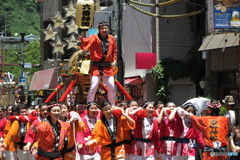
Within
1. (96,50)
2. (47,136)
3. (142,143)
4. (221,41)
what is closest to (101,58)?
(96,50)

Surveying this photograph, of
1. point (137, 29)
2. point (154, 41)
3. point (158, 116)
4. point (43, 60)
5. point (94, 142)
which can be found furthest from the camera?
point (43, 60)

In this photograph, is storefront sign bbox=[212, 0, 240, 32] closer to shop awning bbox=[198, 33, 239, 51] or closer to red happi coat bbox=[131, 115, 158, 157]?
shop awning bbox=[198, 33, 239, 51]

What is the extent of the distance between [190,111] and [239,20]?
697 cm

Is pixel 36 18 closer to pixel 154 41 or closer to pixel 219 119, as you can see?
pixel 154 41

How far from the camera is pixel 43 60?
176 feet

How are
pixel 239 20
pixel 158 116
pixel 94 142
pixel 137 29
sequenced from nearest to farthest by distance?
pixel 94 142 < pixel 158 116 < pixel 239 20 < pixel 137 29

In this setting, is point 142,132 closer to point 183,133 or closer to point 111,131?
point 183,133

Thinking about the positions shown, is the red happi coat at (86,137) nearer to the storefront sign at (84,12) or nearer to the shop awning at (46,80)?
the storefront sign at (84,12)

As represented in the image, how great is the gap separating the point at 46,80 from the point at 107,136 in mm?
35896

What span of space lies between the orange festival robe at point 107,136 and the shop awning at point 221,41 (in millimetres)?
13322

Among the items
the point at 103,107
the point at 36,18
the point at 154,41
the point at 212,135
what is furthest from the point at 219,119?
the point at 36,18

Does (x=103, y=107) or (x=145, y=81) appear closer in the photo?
(x=103, y=107)

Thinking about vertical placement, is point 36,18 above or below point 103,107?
above

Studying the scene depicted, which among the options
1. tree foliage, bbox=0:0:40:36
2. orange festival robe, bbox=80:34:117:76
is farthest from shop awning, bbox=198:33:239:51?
tree foliage, bbox=0:0:40:36
